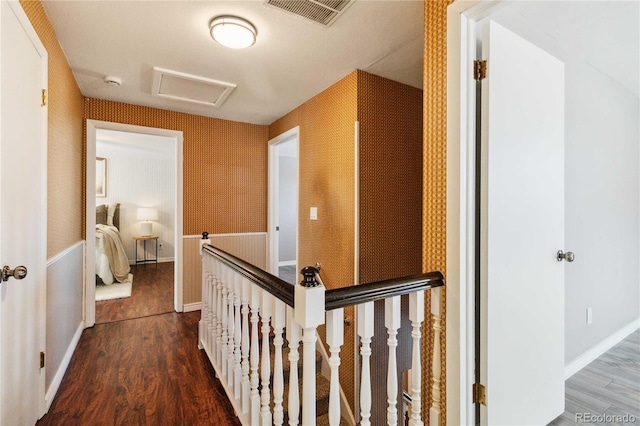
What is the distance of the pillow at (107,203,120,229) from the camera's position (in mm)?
5984

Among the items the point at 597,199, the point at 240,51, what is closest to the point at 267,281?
the point at 240,51

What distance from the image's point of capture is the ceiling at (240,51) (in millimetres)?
1688

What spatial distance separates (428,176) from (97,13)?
205 cm

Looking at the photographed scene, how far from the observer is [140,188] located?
6.43m

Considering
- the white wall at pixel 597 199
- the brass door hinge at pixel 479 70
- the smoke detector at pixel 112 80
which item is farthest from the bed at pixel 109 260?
the white wall at pixel 597 199

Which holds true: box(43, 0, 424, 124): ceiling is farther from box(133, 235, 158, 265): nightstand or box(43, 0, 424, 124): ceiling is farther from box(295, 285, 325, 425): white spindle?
box(133, 235, 158, 265): nightstand

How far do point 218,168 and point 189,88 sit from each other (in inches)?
45.7

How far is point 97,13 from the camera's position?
1714 millimetres

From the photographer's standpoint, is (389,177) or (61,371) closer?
(61,371)

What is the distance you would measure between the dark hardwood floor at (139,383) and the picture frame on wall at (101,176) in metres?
4.01

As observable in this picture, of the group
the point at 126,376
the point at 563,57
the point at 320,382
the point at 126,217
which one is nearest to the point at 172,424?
the point at 126,376

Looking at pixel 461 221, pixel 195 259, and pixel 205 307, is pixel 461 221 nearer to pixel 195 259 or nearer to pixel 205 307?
pixel 205 307

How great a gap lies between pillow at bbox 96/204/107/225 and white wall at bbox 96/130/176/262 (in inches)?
8.1

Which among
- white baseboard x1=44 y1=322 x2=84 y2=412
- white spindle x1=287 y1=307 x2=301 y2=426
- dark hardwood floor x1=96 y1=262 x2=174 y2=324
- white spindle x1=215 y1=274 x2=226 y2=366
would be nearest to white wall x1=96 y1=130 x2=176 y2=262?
dark hardwood floor x1=96 y1=262 x2=174 y2=324
